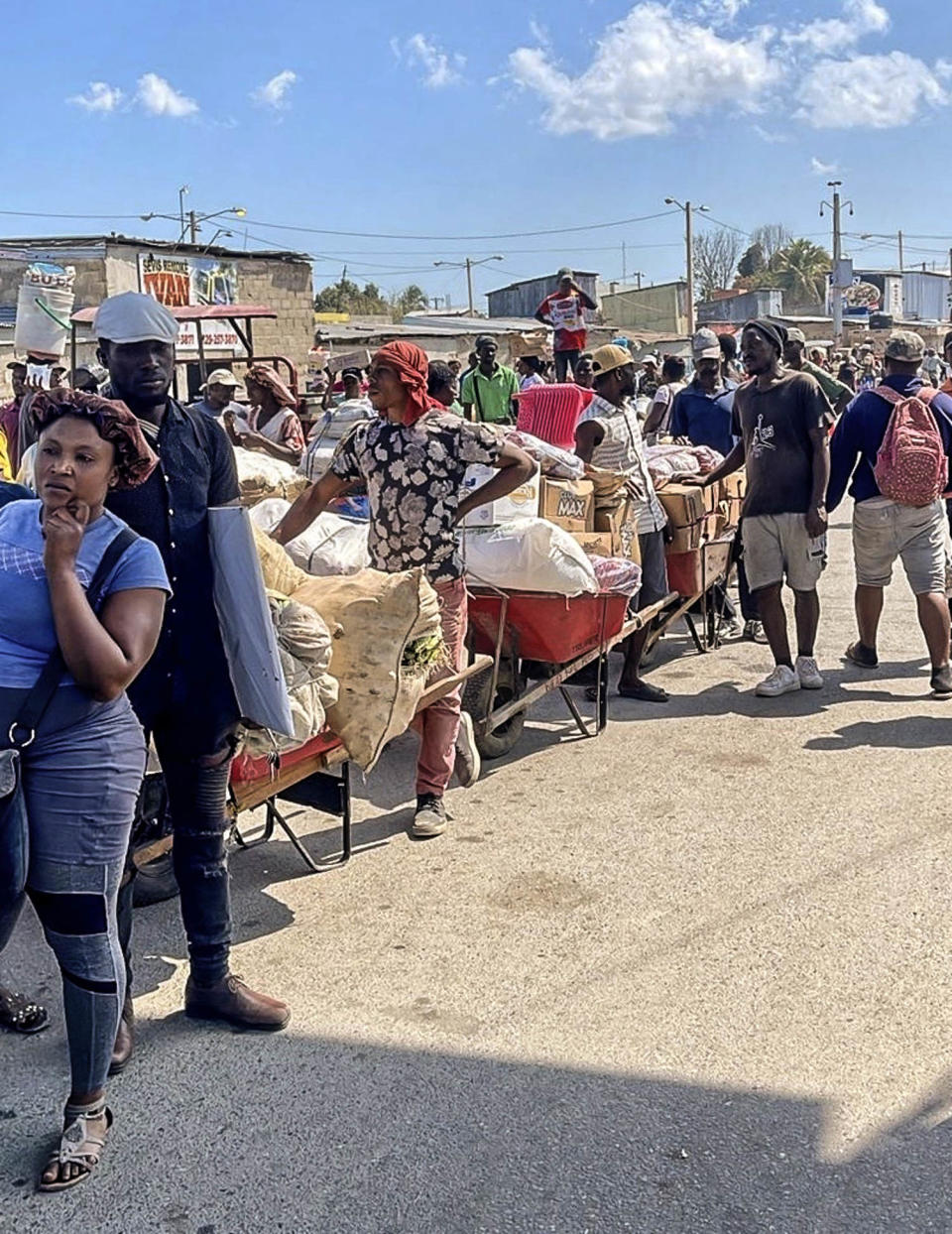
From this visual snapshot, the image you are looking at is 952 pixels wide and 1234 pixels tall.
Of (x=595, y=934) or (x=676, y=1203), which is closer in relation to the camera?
(x=676, y=1203)

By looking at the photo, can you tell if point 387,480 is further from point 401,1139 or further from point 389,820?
point 401,1139

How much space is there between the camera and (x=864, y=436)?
6922mm

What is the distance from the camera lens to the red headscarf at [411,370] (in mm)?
4664

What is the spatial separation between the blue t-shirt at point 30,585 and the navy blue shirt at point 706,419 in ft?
22.3

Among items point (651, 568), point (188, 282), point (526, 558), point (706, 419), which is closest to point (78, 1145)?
point (526, 558)

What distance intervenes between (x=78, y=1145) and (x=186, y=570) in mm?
1458

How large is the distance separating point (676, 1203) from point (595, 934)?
135cm

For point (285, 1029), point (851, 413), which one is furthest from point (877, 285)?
point (285, 1029)

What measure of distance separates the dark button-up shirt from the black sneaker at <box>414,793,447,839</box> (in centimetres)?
170

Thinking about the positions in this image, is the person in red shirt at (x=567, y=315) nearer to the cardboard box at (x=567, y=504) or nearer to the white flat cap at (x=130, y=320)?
the cardboard box at (x=567, y=504)

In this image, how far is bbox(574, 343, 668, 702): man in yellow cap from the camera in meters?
6.86

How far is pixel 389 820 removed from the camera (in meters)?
5.17

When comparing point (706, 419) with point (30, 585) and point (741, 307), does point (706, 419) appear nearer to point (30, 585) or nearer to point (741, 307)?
point (30, 585)

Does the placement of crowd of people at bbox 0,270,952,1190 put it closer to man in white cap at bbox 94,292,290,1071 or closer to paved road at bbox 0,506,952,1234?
man in white cap at bbox 94,292,290,1071
